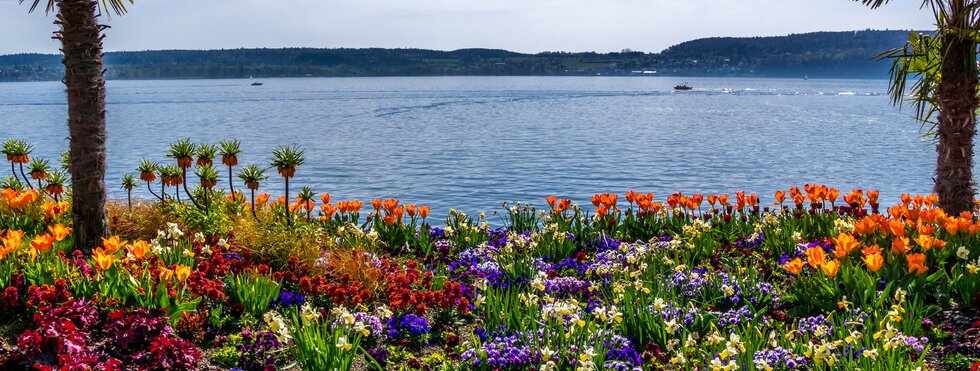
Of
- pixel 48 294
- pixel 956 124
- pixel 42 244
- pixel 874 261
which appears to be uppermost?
pixel 956 124

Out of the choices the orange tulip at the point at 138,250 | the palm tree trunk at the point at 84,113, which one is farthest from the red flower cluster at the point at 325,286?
the palm tree trunk at the point at 84,113

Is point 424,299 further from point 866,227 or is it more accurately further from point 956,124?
point 956,124

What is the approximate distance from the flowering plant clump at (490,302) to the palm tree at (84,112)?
1.20 feet

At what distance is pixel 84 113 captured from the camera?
9555 mm

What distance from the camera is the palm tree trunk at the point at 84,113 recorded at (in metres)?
9.55

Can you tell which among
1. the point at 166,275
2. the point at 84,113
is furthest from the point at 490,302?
the point at 84,113

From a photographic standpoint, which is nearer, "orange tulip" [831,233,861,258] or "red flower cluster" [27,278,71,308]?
"red flower cluster" [27,278,71,308]

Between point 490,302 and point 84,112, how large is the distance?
5.72 m

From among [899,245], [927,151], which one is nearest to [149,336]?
[899,245]

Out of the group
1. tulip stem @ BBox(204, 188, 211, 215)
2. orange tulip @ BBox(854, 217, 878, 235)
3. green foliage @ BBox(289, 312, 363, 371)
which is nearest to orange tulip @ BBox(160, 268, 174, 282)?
green foliage @ BBox(289, 312, 363, 371)

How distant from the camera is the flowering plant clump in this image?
5785mm

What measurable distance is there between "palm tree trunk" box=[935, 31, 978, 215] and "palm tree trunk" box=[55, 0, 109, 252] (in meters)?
10.4

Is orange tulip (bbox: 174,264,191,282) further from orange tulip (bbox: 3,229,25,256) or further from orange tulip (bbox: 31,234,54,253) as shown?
orange tulip (bbox: 3,229,25,256)

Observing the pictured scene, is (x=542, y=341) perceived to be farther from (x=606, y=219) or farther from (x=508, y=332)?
(x=606, y=219)
